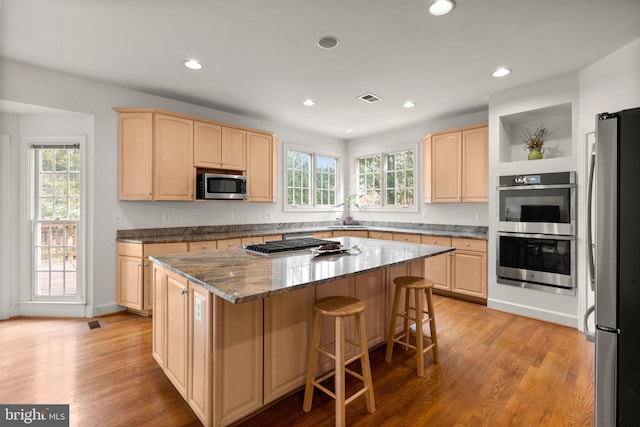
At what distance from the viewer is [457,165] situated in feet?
14.5

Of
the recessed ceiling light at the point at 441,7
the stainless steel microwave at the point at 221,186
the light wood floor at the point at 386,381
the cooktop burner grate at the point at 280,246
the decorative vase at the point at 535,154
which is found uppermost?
the recessed ceiling light at the point at 441,7

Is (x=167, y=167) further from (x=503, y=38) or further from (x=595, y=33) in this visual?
(x=595, y=33)

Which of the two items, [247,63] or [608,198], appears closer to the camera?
[608,198]

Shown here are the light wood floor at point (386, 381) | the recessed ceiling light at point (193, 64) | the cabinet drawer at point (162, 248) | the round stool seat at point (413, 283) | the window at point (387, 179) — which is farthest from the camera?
the window at point (387, 179)

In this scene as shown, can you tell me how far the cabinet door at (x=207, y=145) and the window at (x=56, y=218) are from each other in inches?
51.4

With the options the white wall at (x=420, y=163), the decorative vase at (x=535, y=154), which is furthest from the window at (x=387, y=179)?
the decorative vase at (x=535, y=154)

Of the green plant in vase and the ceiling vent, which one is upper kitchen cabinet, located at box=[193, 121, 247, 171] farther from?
the green plant in vase

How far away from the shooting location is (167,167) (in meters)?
3.75

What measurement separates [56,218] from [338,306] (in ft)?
12.1

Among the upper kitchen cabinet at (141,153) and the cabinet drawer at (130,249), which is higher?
the upper kitchen cabinet at (141,153)

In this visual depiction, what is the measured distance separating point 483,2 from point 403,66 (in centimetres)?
101

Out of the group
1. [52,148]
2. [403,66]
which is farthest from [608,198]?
[52,148]

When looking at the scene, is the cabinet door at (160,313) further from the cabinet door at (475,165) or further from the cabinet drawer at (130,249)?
the cabinet door at (475,165)

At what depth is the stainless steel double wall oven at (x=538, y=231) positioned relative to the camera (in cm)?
329
